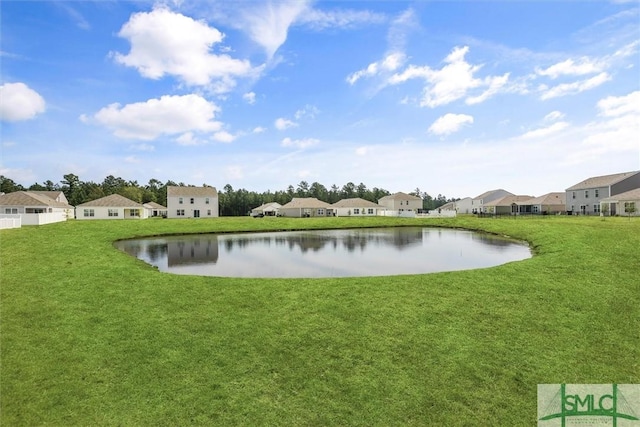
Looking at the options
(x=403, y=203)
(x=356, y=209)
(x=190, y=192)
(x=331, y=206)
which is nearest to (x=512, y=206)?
(x=403, y=203)

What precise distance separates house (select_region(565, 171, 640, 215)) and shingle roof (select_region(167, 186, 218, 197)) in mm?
69318

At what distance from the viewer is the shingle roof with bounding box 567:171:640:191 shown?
52.9 meters

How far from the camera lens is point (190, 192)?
224 ft

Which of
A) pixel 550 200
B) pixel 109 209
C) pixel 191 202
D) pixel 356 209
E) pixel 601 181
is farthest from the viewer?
pixel 356 209

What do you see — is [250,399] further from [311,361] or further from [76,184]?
[76,184]

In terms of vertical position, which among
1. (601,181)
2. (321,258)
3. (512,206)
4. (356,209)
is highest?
(601,181)

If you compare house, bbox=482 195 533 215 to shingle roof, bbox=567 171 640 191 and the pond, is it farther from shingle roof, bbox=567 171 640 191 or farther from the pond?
the pond

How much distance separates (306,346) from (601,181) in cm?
6773

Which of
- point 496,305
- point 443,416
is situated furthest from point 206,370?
point 496,305

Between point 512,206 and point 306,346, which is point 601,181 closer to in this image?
point 512,206

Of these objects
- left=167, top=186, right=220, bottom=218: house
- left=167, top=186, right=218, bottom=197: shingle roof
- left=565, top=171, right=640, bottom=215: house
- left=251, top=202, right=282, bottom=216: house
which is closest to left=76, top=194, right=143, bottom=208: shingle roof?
left=167, top=186, right=220, bottom=218: house

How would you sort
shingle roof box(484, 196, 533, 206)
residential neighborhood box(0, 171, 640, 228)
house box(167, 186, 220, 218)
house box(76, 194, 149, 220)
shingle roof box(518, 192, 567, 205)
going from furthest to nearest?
shingle roof box(484, 196, 533, 206) → shingle roof box(518, 192, 567, 205) → house box(167, 186, 220, 218) → house box(76, 194, 149, 220) → residential neighborhood box(0, 171, 640, 228)

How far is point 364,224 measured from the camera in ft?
163

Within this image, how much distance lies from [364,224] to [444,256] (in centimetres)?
2906
